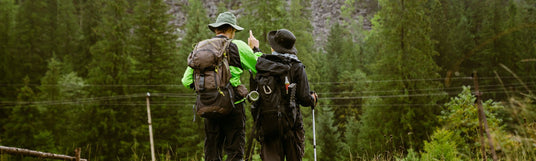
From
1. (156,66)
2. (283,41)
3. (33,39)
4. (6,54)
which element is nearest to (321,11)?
(33,39)

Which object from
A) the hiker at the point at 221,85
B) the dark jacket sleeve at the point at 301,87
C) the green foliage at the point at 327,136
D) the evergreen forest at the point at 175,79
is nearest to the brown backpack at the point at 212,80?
the hiker at the point at 221,85

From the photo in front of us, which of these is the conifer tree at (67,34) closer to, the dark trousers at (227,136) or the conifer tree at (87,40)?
the conifer tree at (87,40)

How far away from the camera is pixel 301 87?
3.35 m

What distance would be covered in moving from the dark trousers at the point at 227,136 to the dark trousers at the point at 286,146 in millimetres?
236

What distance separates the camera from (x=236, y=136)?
3.43 metres

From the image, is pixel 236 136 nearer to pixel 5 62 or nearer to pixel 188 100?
pixel 188 100

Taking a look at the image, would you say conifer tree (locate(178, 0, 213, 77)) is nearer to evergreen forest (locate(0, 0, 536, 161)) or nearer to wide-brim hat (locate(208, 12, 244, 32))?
evergreen forest (locate(0, 0, 536, 161))

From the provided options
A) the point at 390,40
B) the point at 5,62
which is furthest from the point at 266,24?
the point at 5,62

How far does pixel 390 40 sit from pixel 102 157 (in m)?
17.9

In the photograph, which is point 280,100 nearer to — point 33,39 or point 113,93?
point 113,93

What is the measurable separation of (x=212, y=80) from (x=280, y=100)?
0.61 m

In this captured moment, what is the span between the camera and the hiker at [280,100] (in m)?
3.21

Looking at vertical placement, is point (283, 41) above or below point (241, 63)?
above

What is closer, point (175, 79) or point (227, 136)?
point (227, 136)
